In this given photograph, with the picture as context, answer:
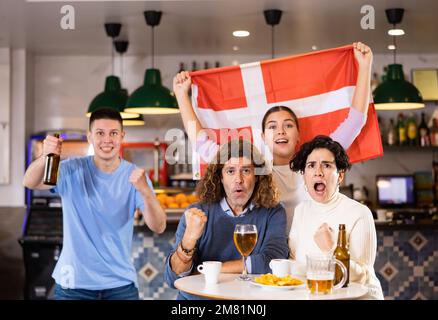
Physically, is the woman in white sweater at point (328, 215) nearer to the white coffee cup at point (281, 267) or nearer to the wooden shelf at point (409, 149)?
the white coffee cup at point (281, 267)

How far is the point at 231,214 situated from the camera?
171cm

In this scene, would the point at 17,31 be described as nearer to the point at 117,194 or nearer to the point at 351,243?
the point at 117,194

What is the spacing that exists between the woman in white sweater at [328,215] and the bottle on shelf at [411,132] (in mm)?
2778

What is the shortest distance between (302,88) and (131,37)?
2046 mm

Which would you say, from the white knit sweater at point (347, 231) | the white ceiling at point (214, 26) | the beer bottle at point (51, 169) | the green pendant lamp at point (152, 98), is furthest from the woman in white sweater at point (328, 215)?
the green pendant lamp at point (152, 98)

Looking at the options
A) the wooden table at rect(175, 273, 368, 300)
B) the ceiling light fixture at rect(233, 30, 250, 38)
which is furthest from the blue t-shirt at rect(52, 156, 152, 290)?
the ceiling light fixture at rect(233, 30, 250, 38)

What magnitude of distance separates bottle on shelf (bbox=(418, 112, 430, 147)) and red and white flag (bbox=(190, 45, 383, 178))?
2498mm

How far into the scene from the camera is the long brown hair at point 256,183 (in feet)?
5.62

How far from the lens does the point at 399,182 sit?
4387 millimetres

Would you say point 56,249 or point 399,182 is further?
point 399,182


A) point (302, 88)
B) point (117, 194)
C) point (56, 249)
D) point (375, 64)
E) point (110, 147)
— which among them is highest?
point (375, 64)

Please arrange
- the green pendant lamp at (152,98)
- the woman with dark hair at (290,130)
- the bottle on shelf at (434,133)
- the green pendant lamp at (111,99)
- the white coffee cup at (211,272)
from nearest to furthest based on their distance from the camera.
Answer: the white coffee cup at (211,272) < the woman with dark hair at (290,130) < the green pendant lamp at (152,98) < the green pendant lamp at (111,99) < the bottle on shelf at (434,133)

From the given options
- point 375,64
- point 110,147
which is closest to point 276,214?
point 110,147

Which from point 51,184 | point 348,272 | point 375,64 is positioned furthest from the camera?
point 375,64
